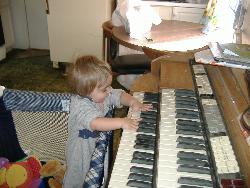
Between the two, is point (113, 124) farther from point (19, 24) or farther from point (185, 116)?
point (19, 24)

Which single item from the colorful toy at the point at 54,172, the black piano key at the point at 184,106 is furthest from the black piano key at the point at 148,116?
the colorful toy at the point at 54,172

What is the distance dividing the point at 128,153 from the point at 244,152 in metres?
0.39

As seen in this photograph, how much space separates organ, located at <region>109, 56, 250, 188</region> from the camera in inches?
38.4

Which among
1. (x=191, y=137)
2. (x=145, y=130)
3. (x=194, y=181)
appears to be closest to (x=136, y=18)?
(x=145, y=130)

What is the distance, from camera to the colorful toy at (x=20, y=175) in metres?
1.49

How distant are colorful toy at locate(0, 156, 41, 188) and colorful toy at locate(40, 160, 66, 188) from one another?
66 millimetres

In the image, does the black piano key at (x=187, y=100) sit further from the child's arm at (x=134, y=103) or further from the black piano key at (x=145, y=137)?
the black piano key at (x=145, y=137)

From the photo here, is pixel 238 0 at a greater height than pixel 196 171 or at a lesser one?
greater

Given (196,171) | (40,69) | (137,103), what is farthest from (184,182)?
(40,69)

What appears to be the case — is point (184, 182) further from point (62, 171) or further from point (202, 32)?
point (202, 32)

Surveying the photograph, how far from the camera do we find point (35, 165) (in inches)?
62.1

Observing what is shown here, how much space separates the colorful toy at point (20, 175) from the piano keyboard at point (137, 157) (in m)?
0.58

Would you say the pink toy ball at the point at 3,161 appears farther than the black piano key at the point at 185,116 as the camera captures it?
Yes

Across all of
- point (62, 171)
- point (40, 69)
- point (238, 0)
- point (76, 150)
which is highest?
point (238, 0)
